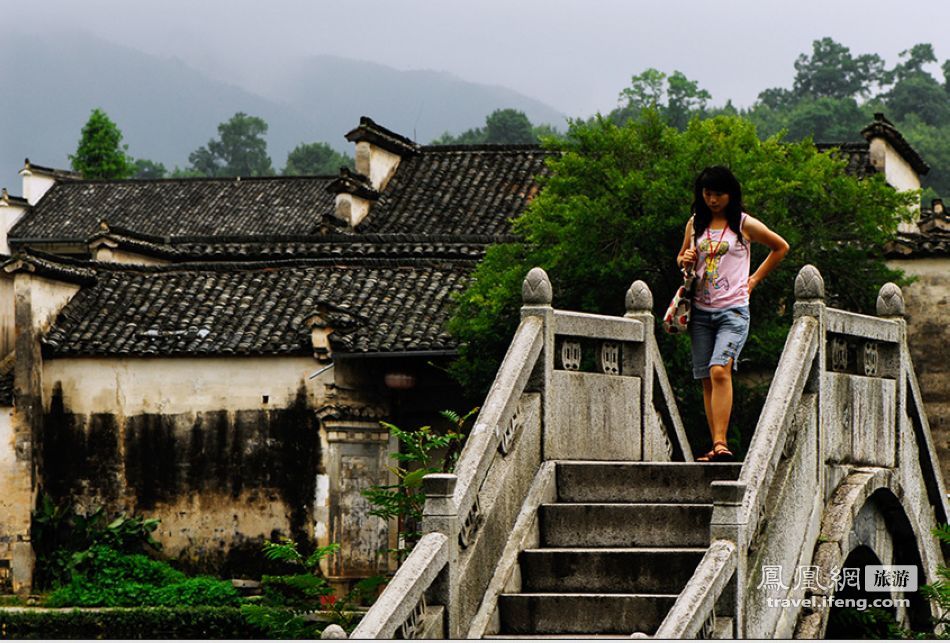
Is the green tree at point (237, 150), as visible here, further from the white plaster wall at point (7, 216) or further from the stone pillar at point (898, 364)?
the stone pillar at point (898, 364)

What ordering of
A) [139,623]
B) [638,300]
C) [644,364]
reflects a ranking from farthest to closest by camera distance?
1. [139,623]
2. [638,300]
3. [644,364]

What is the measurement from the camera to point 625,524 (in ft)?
32.6

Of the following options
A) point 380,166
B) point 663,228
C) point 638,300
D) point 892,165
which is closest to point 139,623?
point 663,228

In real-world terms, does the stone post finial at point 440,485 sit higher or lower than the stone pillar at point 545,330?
lower

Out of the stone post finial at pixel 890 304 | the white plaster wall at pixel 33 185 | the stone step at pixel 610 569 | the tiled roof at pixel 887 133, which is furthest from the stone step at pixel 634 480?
the white plaster wall at pixel 33 185

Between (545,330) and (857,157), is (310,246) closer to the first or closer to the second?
(857,157)

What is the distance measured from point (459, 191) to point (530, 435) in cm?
2458

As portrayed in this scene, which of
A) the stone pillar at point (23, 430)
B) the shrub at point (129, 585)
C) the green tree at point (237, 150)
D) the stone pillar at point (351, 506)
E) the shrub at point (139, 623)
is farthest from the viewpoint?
the green tree at point (237, 150)

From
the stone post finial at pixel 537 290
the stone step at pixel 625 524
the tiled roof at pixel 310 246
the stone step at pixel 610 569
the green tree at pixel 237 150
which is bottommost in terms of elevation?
the stone step at pixel 610 569

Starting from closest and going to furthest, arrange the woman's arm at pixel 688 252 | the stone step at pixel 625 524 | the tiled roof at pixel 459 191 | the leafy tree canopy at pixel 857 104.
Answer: the stone step at pixel 625 524, the woman's arm at pixel 688 252, the tiled roof at pixel 459 191, the leafy tree canopy at pixel 857 104

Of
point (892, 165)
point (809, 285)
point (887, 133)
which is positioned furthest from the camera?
point (892, 165)

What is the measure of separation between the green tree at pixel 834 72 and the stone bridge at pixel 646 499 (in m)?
99.8

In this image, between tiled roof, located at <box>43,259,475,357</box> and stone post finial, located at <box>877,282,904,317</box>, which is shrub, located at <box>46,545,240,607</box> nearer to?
tiled roof, located at <box>43,259,475,357</box>

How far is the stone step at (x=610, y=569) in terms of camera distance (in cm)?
940
